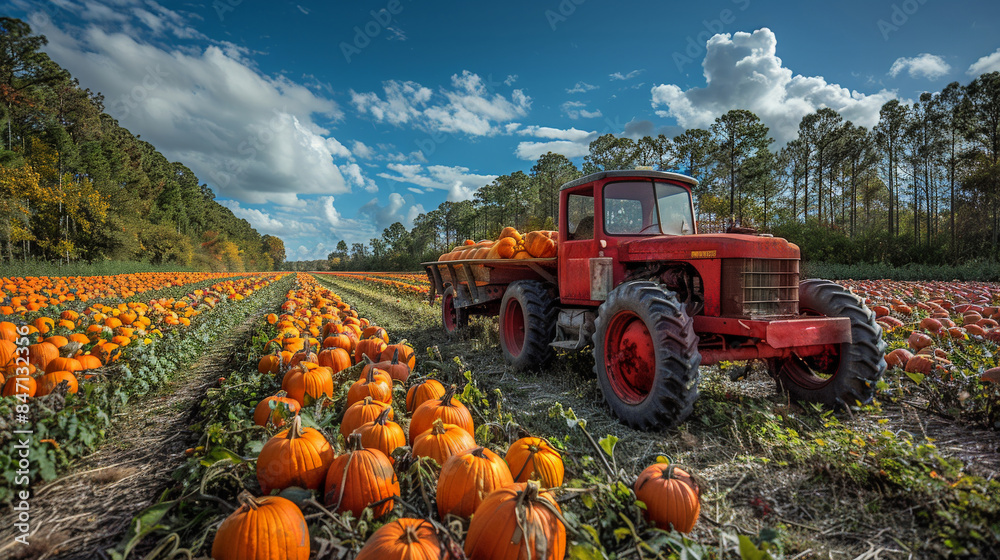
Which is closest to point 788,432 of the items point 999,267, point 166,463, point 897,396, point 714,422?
point 714,422

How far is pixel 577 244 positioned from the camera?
16.9ft

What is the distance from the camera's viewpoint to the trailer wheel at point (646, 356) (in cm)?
326

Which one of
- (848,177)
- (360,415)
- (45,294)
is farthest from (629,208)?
(848,177)

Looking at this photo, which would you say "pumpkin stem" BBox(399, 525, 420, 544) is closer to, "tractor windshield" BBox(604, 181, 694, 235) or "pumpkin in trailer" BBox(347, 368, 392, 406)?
"pumpkin in trailer" BBox(347, 368, 392, 406)

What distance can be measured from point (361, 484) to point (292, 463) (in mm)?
406

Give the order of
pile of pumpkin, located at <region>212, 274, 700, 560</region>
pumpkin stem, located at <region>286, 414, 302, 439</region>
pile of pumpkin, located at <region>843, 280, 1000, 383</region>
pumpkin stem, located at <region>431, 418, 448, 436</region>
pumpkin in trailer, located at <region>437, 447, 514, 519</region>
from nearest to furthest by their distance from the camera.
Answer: pile of pumpkin, located at <region>212, 274, 700, 560</region>
pumpkin in trailer, located at <region>437, 447, 514, 519</region>
pumpkin stem, located at <region>286, 414, 302, 439</region>
pumpkin stem, located at <region>431, 418, 448, 436</region>
pile of pumpkin, located at <region>843, 280, 1000, 383</region>

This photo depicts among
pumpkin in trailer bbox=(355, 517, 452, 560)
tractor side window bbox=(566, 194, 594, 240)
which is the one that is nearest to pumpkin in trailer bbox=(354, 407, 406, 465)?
pumpkin in trailer bbox=(355, 517, 452, 560)

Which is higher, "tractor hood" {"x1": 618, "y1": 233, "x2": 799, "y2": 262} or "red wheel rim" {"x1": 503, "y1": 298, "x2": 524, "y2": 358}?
"tractor hood" {"x1": 618, "y1": 233, "x2": 799, "y2": 262}

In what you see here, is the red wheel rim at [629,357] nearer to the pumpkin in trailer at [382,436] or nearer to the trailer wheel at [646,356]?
the trailer wheel at [646,356]

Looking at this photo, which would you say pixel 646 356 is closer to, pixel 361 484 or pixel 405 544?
pixel 361 484

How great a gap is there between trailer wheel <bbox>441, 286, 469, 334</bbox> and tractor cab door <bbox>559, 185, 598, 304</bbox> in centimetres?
299

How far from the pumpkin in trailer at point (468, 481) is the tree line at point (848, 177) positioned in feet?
78.5

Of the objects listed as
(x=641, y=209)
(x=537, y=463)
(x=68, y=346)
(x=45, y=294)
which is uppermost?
(x=641, y=209)

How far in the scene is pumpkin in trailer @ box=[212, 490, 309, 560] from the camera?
5.33 ft
